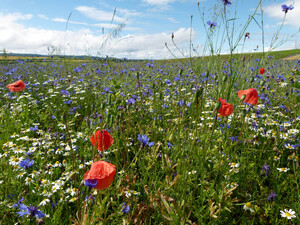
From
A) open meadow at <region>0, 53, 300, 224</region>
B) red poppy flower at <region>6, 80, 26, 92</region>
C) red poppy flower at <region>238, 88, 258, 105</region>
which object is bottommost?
open meadow at <region>0, 53, 300, 224</region>

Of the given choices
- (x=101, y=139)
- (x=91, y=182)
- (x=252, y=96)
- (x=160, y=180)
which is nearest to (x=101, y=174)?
(x=91, y=182)

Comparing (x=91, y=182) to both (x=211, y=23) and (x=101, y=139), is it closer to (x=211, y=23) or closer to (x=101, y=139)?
(x=101, y=139)

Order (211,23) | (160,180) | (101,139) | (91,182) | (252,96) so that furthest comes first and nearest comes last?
(211,23), (160,180), (252,96), (101,139), (91,182)

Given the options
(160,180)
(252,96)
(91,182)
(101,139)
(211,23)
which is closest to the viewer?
(91,182)

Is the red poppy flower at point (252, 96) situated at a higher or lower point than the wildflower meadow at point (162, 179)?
higher

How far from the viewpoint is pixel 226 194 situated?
1497 millimetres

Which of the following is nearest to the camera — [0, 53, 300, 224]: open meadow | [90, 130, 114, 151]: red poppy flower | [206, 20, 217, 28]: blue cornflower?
[90, 130, 114, 151]: red poppy flower

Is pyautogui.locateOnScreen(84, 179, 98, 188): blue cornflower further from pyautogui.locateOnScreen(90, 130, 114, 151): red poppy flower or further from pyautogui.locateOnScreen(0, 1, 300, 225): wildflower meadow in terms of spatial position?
pyautogui.locateOnScreen(90, 130, 114, 151): red poppy flower

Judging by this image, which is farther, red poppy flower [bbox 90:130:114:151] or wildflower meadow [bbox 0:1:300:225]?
wildflower meadow [bbox 0:1:300:225]

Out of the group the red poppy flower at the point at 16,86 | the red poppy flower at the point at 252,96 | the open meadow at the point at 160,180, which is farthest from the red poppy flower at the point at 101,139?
the red poppy flower at the point at 16,86

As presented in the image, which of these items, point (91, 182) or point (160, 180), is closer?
point (91, 182)

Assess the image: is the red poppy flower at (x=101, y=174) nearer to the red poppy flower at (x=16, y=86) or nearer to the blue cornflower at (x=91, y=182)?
the blue cornflower at (x=91, y=182)

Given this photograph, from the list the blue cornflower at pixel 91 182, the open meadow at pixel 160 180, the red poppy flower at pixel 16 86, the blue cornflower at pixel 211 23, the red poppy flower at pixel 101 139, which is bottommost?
the open meadow at pixel 160 180

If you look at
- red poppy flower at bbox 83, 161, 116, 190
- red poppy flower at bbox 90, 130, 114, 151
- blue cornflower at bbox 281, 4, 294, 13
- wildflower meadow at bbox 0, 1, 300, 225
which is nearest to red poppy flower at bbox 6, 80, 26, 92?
wildflower meadow at bbox 0, 1, 300, 225
